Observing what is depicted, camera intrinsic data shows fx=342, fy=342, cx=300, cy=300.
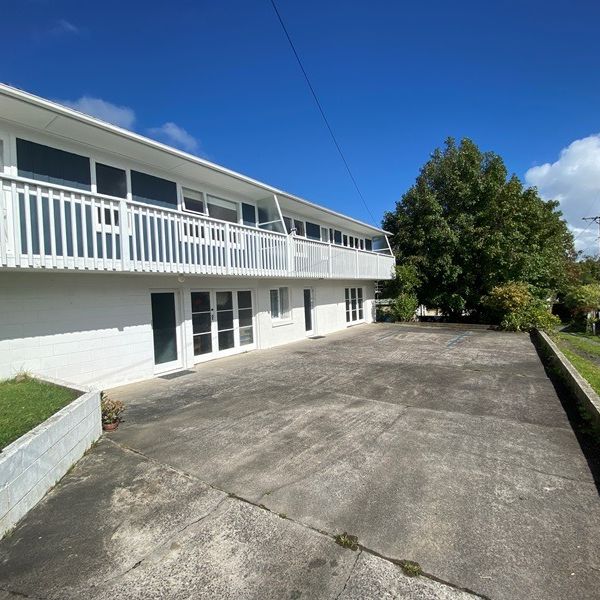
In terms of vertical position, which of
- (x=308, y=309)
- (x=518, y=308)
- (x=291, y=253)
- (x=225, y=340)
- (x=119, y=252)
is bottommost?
(x=225, y=340)

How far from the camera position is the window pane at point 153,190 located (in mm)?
8023

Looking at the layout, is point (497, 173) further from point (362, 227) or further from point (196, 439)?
point (196, 439)

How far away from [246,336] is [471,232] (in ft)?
43.1

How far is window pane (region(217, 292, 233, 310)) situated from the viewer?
391 inches

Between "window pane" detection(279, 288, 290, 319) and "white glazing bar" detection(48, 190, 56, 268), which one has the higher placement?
"white glazing bar" detection(48, 190, 56, 268)

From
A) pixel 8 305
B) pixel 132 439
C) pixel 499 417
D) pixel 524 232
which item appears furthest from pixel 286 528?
pixel 524 232

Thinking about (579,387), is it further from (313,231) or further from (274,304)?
(313,231)

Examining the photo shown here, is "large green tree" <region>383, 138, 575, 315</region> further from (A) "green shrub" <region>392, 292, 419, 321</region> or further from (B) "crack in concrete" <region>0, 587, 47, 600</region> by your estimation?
(B) "crack in concrete" <region>0, 587, 47, 600</region>

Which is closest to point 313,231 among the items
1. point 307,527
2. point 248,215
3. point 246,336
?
point 248,215

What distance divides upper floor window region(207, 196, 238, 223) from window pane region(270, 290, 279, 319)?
10.2 ft

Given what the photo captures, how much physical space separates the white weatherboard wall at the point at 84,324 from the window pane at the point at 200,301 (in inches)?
9.4

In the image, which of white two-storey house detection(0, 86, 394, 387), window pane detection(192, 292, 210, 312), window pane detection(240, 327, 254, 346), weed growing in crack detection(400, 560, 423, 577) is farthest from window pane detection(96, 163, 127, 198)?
weed growing in crack detection(400, 560, 423, 577)

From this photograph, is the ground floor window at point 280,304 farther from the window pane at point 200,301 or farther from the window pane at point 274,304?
the window pane at point 200,301

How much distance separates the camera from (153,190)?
27.5ft
